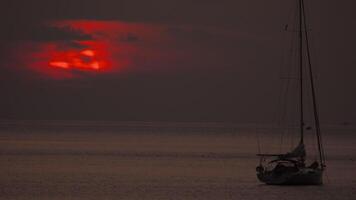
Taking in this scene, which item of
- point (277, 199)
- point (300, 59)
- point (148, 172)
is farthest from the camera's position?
point (148, 172)

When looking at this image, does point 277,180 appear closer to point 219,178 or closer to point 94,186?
point 219,178

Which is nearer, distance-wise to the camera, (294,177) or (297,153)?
(294,177)

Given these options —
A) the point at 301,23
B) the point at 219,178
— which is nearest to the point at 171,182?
the point at 219,178

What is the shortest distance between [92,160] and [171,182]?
22375 mm

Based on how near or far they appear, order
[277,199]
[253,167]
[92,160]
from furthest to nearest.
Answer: [92,160], [253,167], [277,199]

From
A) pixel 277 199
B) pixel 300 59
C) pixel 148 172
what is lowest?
pixel 277 199

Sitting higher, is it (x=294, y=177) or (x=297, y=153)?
(x=297, y=153)

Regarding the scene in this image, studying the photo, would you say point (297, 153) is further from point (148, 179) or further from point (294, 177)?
point (148, 179)

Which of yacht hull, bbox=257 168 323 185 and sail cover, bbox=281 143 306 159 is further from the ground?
sail cover, bbox=281 143 306 159

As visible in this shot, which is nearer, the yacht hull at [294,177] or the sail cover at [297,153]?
the yacht hull at [294,177]

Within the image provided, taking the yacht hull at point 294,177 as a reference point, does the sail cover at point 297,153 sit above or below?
above

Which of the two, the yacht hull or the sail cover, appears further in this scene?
the sail cover

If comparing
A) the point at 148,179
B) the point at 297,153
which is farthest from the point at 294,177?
the point at 148,179

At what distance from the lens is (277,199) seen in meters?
45.7
